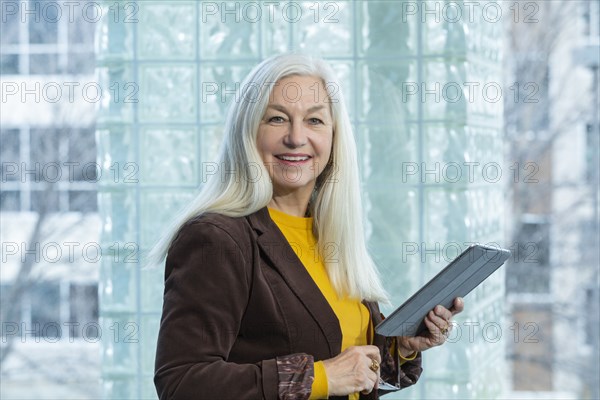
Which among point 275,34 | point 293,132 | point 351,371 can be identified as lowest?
point 351,371

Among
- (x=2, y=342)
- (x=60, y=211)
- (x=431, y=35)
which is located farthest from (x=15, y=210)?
(x=431, y=35)

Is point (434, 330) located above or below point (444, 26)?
below

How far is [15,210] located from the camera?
3.50 meters

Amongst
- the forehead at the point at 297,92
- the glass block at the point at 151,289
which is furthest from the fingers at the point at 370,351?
the glass block at the point at 151,289

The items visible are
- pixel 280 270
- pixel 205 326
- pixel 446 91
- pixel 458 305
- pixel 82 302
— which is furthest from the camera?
pixel 82 302

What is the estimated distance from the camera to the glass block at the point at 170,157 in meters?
1.98

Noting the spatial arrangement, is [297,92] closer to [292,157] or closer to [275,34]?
[292,157]

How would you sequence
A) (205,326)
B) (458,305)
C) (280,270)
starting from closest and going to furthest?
(205,326) → (280,270) → (458,305)

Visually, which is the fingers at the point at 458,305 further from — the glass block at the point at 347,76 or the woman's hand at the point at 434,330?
the glass block at the point at 347,76

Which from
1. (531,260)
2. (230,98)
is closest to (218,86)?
(230,98)

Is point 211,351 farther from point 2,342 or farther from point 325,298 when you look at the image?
point 2,342

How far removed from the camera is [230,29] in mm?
1977

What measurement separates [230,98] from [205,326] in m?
1.00

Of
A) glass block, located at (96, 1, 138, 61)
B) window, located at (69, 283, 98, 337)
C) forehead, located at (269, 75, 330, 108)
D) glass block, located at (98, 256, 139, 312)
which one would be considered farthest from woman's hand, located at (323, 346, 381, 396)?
window, located at (69, 283, 98, 337)
